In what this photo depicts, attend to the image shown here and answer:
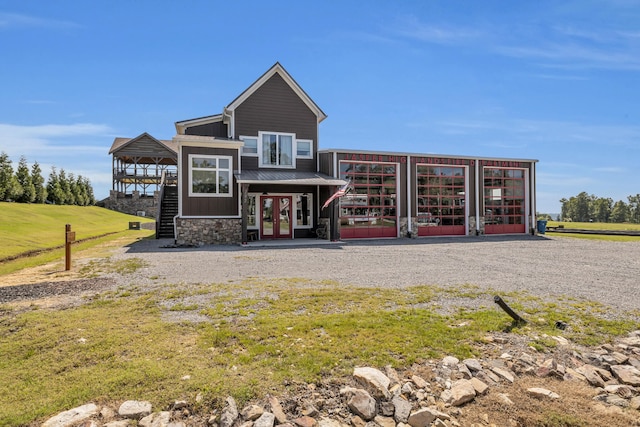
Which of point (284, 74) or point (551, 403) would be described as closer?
point (551, 403)

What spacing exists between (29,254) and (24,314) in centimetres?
955

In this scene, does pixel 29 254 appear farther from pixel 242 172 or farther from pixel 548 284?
pixel 548 284

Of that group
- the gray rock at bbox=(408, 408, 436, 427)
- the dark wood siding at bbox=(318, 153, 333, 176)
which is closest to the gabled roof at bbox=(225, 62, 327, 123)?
the dark wood siding at bbox=(318, 153, 333, 176)

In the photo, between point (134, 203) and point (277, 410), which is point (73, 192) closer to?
point (134, 203)

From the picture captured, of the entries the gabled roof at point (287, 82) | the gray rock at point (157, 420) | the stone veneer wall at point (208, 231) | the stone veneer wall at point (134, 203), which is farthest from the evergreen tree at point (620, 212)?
the gray rock at point (157, 420)

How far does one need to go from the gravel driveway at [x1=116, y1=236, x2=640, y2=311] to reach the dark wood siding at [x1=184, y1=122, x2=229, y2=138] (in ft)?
29.4

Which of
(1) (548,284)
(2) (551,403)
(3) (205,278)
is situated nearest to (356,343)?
(2) (551,403)

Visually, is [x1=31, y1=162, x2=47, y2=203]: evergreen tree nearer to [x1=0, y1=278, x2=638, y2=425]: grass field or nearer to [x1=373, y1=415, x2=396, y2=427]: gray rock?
[x1=0, y1=278, x2=638, y2=425]: grass field

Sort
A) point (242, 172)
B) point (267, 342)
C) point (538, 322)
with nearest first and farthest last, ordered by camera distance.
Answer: point (267, 342)
point (538, 322)
point (242, 172)

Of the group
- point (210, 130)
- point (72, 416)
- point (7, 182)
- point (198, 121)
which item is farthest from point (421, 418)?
point (7, 182)

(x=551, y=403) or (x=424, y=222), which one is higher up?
(x=424, y=222)

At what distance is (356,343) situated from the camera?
13.9 ft

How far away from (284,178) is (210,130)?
21.5ft

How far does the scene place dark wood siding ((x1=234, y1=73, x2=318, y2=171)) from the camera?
18.9m
